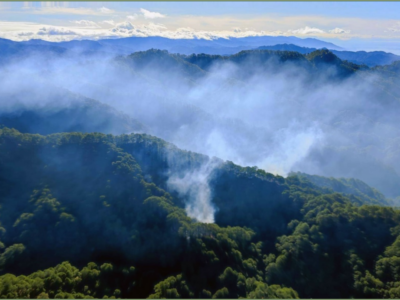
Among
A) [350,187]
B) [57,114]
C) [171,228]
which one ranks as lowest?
[350,187]

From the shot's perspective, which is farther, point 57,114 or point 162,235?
point 57,114

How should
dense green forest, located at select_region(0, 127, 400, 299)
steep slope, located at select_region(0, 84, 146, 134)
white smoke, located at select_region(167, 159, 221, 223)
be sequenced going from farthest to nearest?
steep slope, located at select_region(0, 84, 146, 134)
white smoke, located at select_region(167, 159, 221, 223)
dense green forest, located at select_region(0, 127, 400, 299)

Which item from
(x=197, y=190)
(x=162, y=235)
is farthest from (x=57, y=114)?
(x=162, y=235)

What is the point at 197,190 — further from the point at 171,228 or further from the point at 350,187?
the point at 350,187

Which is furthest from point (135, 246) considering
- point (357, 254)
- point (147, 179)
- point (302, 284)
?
point (357, 254)

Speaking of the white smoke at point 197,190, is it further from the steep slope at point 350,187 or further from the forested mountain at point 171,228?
the steep slope at point 350,187

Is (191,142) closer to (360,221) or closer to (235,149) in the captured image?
(235,149)

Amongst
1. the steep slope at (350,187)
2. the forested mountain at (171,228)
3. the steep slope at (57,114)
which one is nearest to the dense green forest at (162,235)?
the forested mountain at (171,228)

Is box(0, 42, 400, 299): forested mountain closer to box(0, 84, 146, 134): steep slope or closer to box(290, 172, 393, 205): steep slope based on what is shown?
box(290, 172, 393, 205): steep slope

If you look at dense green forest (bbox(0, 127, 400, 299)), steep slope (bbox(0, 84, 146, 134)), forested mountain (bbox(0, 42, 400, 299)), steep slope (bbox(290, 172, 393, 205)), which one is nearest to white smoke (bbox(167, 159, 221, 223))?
forested mountain (bbox(0, 42, 400, 299))
